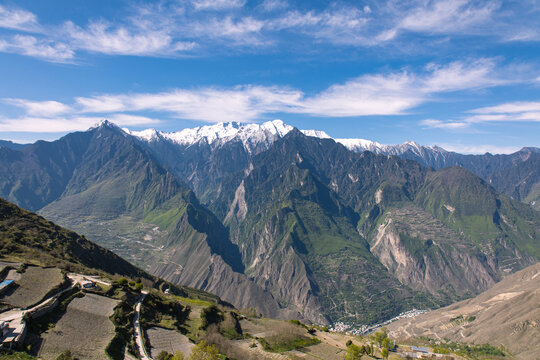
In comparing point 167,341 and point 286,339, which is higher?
point 167,341

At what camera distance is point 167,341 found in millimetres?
76938

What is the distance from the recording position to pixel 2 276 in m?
79.1

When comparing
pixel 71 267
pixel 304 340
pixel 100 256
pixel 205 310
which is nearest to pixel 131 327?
pixel 205 310

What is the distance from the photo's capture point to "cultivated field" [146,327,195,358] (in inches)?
2869

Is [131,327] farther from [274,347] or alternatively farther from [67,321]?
[274,347]

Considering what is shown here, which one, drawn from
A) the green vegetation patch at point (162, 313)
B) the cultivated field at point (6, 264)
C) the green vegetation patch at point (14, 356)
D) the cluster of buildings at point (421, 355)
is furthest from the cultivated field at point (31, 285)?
the cluster of buildings at point (421, 355)

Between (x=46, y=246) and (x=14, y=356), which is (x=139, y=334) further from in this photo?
(x=46, y=246)

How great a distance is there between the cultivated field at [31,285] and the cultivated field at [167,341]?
85.5 feet

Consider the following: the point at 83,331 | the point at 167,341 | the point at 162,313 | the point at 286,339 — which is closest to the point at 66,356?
the point at 83,331

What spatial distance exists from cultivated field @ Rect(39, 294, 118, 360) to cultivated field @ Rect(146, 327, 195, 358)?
403 inches

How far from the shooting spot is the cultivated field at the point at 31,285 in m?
68.2

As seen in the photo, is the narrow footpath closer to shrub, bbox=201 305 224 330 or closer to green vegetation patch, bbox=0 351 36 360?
shrub, bbox=201 305 224 330

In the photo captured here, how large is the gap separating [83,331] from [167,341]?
19150 millimetres

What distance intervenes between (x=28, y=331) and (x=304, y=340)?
277 ft
